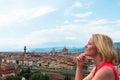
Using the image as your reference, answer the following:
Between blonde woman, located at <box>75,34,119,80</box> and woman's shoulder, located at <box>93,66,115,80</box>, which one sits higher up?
blonde woman, located at <box>75,34,119,80</box>

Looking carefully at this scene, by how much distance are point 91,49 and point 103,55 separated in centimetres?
6

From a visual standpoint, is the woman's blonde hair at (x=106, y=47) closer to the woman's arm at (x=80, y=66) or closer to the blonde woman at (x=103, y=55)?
the blonde woman at (x=103, y=55)

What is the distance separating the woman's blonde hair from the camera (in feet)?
4.44

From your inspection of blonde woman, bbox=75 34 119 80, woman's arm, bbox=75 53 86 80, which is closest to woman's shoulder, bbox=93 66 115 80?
blonde woman, bbox=75 34 119 80

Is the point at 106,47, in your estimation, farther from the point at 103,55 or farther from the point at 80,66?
the point at 80,66

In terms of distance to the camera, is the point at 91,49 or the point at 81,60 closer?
the point at 91,49

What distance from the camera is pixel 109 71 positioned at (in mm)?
1336

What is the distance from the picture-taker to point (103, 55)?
1.36 meters

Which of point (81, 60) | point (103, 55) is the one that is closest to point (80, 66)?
point (81, 60)

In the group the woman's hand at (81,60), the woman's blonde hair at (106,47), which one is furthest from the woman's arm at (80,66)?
the woman's blonde hair at (106,47)

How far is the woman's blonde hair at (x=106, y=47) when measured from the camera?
1353 mm

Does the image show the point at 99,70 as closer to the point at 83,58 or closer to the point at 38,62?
the point at 83,58

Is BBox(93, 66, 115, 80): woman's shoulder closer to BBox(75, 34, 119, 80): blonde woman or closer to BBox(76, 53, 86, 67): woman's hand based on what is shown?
BBox(75, 34, 119, 80): blonde woman

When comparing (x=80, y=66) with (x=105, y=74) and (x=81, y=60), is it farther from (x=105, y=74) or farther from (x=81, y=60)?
(x=105, y=74)
